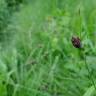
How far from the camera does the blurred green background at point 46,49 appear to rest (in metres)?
2.62

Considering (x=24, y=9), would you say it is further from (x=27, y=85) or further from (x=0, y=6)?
(x=27, y=85)

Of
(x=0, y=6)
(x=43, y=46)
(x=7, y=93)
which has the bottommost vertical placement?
(x=7, y=93)

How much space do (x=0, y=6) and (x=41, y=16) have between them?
1.58 feet

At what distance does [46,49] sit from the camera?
10.2 feet

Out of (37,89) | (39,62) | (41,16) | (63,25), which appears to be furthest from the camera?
(41,16)

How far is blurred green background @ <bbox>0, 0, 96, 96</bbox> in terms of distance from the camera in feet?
8.61

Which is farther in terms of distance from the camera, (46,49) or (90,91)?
(46,49)

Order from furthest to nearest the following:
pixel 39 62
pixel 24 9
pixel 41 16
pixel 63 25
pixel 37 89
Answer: pixel 24 9, pixel 41 16, pixel 63 25, pixel 39 62, pixel 37 89

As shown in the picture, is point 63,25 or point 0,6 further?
point 0,6

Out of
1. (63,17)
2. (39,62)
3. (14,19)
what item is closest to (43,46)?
(39,62)

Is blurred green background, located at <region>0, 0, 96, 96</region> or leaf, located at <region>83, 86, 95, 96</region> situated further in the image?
blurred green background, located at <region>0, 0, 96, 96</region>

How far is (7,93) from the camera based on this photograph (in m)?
2.71

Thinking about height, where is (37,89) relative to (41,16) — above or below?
below

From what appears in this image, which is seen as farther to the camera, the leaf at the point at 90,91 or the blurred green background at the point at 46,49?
the blurred green background at the point at 46,49
